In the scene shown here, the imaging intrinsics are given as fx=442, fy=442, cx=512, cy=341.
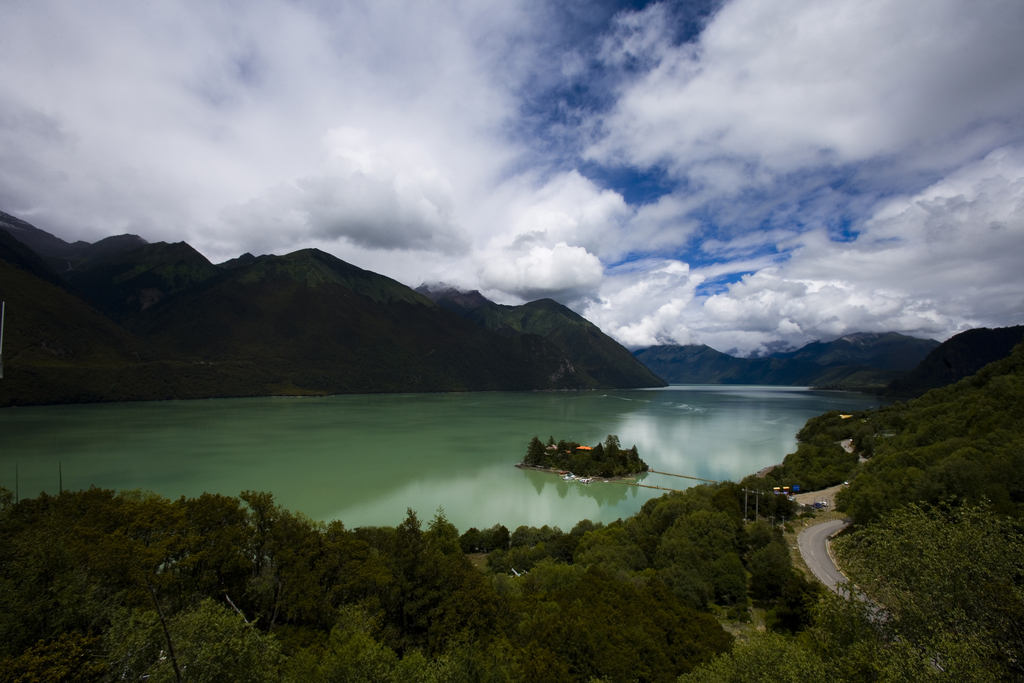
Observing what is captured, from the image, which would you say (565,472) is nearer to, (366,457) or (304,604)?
(366,457)

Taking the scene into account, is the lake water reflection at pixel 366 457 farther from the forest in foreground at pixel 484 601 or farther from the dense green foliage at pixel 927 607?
the dense green foliage at pixel 927 607

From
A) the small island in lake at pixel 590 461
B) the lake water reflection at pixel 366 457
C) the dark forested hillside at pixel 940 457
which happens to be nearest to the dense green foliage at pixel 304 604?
the dark forested hillside at pixel 940 457

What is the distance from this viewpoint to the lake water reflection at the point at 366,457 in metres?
39.7

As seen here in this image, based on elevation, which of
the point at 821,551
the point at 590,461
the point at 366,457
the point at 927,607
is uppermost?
the point at 927,607

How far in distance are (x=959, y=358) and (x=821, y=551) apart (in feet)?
690

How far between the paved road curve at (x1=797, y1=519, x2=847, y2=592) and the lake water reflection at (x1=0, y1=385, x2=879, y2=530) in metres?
14.9

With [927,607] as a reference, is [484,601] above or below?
below

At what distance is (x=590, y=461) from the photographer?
54.1 m

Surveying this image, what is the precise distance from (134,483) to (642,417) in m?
101

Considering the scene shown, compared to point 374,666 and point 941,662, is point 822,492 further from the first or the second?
point 374,666

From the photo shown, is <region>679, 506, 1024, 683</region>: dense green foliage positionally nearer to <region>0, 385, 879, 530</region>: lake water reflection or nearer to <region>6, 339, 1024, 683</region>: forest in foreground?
<region>6, 339, 1024, 683</region>: forest in foreground

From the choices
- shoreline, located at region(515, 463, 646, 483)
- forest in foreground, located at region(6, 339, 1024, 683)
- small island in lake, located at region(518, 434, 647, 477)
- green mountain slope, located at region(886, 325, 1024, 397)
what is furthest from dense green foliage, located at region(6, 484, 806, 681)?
green mountain slope, located at region(886, 325, 1024, 397)

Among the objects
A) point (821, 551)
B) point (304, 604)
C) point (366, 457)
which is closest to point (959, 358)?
point (821, 551)

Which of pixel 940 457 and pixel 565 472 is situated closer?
pixel 940 457
